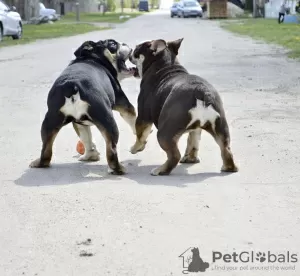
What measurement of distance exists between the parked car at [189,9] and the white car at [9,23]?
4056 centimetres

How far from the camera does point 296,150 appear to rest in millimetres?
8672

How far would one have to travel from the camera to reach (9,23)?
106 feet

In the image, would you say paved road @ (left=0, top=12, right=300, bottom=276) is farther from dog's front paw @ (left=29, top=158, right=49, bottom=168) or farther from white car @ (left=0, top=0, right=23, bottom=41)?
white car @ (left=0, top=0, right=23, bottom=41)

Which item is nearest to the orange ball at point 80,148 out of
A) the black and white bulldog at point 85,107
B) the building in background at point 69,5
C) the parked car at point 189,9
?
the black and white bulldog at point 85,107

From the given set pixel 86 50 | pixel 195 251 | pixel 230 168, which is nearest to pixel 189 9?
pixel 86 50

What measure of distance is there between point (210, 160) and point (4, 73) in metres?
11.0

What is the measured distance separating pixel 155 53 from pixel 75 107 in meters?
1.38

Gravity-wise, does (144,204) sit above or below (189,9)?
above

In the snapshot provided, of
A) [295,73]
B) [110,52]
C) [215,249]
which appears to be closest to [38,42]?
[295,73]

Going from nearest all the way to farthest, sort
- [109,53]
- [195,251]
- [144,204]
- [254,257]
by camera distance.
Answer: [254,257] → [195,251] → [144,204] → [109,53]

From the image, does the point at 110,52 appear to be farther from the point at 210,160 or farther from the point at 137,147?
the point at 210,160

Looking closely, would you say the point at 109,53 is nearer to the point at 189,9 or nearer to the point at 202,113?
the point at 202,113

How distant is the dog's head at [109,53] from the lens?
8492mm

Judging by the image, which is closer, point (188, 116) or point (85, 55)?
point (188, 116)
